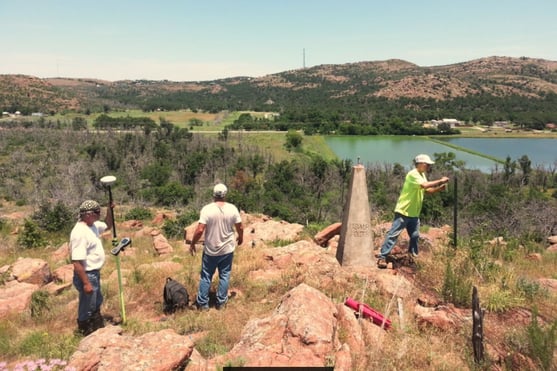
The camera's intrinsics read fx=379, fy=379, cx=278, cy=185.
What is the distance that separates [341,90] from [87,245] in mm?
167272

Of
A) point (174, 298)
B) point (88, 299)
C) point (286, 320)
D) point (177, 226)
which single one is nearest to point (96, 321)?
point (88, 299)

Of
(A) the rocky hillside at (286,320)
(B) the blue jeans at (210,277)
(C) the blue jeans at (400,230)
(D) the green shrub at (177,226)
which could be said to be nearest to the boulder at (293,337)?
(A) the rocky hillside at (286,320)

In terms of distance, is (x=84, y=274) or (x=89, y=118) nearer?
(x=84, y=274)

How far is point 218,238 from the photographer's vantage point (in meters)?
4.84

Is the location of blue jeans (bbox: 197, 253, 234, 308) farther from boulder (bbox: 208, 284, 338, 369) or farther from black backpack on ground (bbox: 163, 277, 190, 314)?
boulder (bbox: 208, 284, 338, 369)

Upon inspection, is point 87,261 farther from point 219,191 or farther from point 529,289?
point 529,289

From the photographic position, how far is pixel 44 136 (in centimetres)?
6066

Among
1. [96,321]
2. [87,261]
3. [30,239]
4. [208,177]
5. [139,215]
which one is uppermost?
[87,261]

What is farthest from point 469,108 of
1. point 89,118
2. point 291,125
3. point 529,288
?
point 529,288

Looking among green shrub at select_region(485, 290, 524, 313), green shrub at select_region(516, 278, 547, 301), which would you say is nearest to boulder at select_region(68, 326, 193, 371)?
green shrub at select_region(485, 290, 524, 313)

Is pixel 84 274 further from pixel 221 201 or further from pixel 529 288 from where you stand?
pixel 529 288

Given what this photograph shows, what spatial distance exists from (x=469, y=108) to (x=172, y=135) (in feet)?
310

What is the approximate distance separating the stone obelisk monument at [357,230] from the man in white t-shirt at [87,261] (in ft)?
11.9

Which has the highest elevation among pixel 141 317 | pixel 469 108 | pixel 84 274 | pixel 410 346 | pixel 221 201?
pixel 469 108
